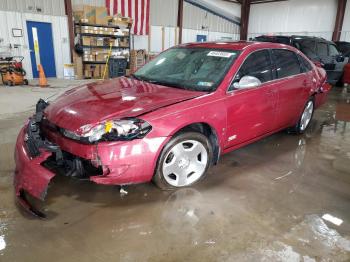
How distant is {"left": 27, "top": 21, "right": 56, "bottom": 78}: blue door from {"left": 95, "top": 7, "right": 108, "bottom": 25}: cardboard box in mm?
1829

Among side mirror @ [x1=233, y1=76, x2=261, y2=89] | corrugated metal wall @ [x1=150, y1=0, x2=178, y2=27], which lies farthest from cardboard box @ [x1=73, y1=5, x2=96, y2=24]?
side mirror @ [x1=233, y1=76, x2=261, y2=89]

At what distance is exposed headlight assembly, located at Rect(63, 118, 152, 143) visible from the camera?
2205 mm

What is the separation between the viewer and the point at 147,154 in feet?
7.54

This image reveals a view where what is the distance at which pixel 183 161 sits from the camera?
263cm

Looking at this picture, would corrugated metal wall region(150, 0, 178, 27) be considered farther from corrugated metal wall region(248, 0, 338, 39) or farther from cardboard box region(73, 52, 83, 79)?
corrugated metal wall region(248, 0, 338, 39)

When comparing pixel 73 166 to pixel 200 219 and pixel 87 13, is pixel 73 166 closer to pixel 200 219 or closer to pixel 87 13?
pixel 200 219

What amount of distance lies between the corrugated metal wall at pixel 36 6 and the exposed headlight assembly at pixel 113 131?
9883 millimetres

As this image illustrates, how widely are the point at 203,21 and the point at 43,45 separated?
9.35 meters

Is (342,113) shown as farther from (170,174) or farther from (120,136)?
(120,136)

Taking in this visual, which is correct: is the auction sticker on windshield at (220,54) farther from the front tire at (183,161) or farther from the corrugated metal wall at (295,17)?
the corrugated metal wall at (295,17)

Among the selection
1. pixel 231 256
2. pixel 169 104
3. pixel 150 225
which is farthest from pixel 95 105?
pixel 231 256

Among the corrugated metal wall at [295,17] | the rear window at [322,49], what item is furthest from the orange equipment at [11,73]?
the corrugated metal wall at [295,17]

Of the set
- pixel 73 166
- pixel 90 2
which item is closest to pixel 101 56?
pixel 90 2

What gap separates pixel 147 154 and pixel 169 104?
0.48 m
